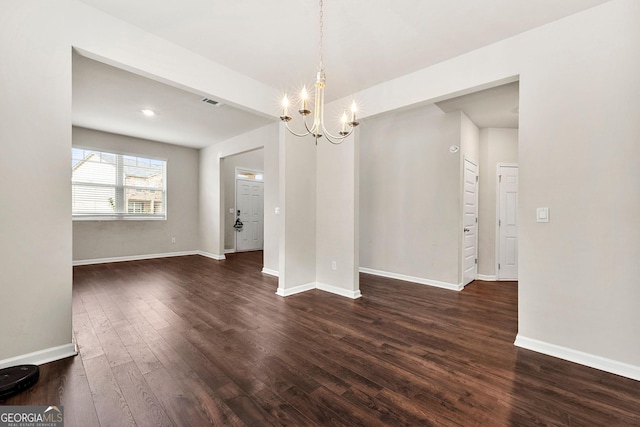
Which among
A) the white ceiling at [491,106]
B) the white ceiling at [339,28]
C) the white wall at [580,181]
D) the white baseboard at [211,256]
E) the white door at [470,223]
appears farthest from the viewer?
the white baseboard at [211,256]

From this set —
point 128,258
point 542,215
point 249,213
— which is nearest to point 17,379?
point 542,215

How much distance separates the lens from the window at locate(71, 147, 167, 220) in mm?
5602

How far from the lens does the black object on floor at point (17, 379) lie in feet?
5.50

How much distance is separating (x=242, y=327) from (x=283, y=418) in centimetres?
136

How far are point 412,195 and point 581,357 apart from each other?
2985 millimetres

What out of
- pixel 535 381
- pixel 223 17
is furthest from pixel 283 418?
pixel 223 17

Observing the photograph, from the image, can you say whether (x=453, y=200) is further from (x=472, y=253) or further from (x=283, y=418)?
(x=283, y=418)

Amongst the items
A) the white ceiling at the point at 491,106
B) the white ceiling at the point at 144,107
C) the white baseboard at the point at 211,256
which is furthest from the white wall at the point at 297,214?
the white baseboard at the point at 211,256

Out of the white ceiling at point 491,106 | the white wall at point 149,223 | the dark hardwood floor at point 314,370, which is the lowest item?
the dark hardwood floor at point 314,370

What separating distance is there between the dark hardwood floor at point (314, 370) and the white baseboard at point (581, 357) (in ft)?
0.24

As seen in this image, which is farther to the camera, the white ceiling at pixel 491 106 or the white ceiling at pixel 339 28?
the white ceiling at pixel 491 106

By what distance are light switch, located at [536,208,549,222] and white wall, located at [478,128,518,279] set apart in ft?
9.00

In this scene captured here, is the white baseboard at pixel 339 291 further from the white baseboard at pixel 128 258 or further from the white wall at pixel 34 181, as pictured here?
the white baseboard at pixel 128 258

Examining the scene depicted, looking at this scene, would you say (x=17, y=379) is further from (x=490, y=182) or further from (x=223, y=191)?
(x=490, y=182)
